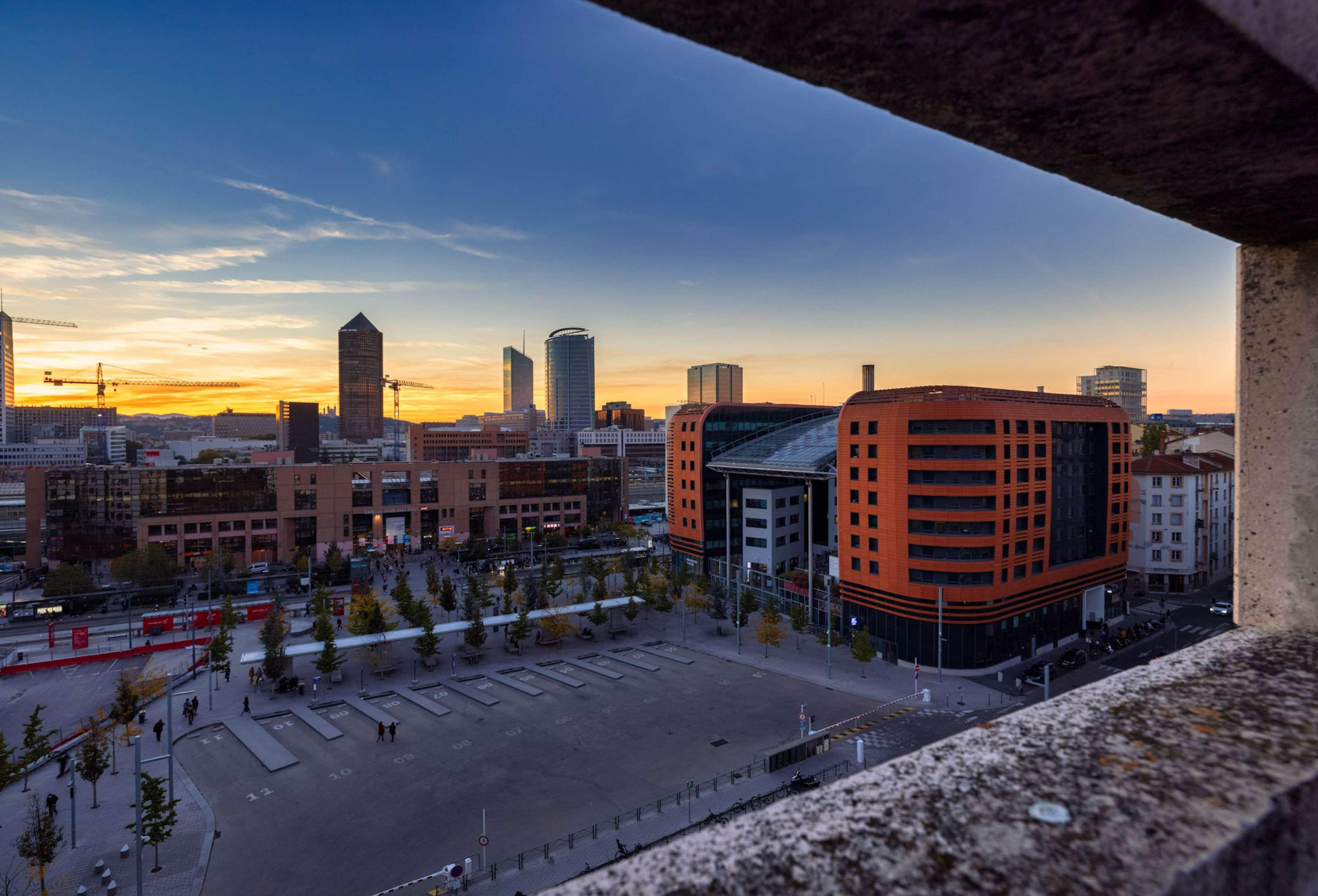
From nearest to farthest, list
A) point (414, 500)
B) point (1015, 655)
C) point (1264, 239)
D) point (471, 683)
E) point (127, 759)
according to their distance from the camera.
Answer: point (1264, 239)
point (127, 759)
point (471, 683)
point (1015, 655)
point (414, 500)

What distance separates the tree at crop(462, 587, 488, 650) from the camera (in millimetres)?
43781

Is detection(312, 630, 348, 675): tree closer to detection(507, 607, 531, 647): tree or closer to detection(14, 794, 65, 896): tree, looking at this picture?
detection(507, 607, 531, 647): tree

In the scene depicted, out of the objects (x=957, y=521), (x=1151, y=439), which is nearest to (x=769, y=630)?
(x=957, y=521)

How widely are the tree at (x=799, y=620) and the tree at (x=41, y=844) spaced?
1610 inches

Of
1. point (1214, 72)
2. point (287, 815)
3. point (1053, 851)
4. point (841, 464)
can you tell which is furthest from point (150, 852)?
point (841, 464)

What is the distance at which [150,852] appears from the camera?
894 inches

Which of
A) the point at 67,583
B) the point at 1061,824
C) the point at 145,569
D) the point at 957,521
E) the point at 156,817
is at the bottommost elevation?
the point at 156,817

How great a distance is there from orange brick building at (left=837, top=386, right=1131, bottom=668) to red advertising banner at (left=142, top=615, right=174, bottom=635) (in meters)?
55.1

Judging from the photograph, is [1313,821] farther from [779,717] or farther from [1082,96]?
[779,717]

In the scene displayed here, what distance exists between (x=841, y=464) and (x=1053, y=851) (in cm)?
4616

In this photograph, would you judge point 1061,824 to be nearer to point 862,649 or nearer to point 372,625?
point 862,649

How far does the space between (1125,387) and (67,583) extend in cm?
23413

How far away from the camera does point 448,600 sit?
173ft

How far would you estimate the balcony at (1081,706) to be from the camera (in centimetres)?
189
